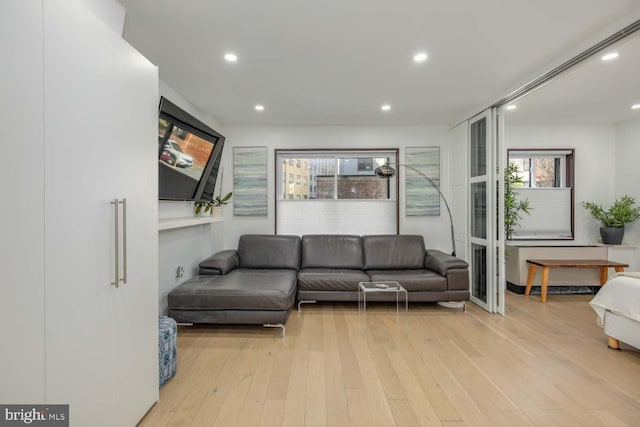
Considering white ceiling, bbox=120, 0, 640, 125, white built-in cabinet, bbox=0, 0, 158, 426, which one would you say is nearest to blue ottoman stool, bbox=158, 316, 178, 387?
white built-in cabinet, bbox=0, 0, 158, 426

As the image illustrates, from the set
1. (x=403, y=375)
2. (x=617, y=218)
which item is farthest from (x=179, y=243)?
(x=617, y=218)

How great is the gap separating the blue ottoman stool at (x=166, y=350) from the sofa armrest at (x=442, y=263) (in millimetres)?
2978

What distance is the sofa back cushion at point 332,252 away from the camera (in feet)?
14.0

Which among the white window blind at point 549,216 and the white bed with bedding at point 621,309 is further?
the white window blind at point 549,216

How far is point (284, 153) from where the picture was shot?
4.73 meters

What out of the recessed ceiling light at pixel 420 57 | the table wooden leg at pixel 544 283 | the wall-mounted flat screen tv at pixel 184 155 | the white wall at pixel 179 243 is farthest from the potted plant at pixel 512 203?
the white wall at pixel 179 243

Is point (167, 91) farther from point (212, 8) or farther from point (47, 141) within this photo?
point (47, 141)

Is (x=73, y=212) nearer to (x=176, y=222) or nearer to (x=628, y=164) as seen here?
(x=176, y=222)

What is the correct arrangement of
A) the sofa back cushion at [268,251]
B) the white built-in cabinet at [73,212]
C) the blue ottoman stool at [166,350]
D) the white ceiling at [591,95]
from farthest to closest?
the sofa back cushion at [268,251], the white ceiling at [591,95], the blue ottoman stool at [166,350], the white built-in cabinet at [73,212]

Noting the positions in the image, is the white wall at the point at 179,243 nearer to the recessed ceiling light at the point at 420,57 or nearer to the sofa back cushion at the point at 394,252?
the sofa back cushion at the point at 394,252

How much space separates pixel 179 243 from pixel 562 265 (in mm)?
4873

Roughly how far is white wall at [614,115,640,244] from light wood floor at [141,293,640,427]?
2059 mm

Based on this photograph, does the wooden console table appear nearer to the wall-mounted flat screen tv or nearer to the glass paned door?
the glass paned door

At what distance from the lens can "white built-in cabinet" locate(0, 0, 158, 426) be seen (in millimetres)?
1024
